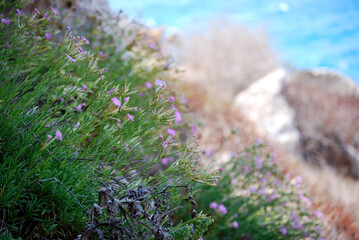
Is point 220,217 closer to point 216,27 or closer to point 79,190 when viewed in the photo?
point 79,190

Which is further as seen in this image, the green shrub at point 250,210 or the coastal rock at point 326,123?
the coastal rock at point 326,123

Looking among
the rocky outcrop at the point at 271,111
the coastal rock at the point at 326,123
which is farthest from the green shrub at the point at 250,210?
the coastal rock at the point at 326,123

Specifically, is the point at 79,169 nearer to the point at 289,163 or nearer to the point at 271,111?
the point at 289,163

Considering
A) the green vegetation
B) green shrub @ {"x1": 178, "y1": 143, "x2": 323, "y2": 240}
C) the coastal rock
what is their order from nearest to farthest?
the green vegetation → green shrub @ {"x1": 178, "y1": 143, "x2": 323, "y2": 240} → the coastal rock

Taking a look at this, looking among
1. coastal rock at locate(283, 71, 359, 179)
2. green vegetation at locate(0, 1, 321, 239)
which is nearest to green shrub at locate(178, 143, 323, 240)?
green vegetation at locate(0, 1, 321, 239)

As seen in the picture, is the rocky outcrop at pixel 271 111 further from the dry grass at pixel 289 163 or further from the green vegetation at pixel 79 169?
the green vegetation at pixel 79 169

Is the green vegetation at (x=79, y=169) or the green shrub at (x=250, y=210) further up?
the green vegetation at (x=79, y=169)

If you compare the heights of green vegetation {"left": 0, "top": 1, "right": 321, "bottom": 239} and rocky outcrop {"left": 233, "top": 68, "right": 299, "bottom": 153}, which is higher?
green vegetation {"left": 0, "top": 1, "right": 321, "bottom": 239}

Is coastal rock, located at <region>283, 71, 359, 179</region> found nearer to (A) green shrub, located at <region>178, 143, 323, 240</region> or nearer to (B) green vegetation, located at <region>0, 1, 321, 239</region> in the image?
A: (A) green shrub, located at <region>178, 143, 323, 240</region>

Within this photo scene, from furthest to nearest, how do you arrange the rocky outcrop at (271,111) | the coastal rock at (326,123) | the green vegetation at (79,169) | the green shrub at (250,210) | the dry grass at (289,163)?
the coastal rock at (326,123) < the rocky outcrop at (271,111) < the dry grass at (289,163) < the green shrub at (250,210) < the green vegetation at (79,169)

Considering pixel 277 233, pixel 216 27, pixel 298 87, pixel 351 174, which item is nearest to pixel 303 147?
pixel 351 174
